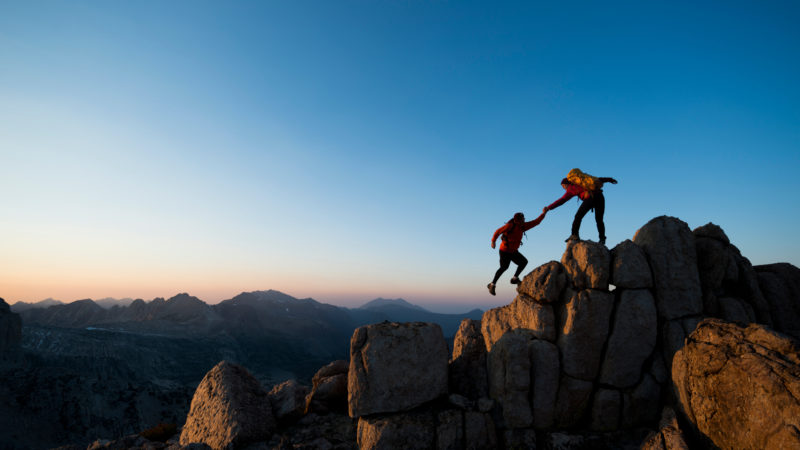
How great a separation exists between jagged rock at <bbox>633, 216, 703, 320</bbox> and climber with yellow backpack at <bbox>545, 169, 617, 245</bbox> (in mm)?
1935

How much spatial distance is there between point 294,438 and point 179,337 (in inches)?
7342

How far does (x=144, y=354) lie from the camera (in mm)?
126438

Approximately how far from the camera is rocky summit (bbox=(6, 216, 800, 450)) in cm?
1152

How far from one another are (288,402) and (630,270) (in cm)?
1564

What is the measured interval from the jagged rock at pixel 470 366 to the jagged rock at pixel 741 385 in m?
6.59

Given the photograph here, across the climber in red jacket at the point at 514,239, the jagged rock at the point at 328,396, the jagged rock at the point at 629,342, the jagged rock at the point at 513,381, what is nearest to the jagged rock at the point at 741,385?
the jagged rock at the point at 629,342

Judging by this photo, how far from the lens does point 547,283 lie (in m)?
14.0

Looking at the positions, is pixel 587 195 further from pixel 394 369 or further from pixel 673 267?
pixel 394 369

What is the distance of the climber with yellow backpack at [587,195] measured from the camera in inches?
602

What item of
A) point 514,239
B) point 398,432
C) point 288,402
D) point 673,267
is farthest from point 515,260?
point 288,402

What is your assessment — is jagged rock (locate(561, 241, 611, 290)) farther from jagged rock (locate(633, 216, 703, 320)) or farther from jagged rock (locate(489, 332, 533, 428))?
jagged rock (locate(489, 332, 533, 428))

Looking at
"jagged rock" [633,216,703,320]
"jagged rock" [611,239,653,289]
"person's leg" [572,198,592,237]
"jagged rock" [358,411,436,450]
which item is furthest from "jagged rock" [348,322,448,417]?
"jagged rock" [633,216,703,320]

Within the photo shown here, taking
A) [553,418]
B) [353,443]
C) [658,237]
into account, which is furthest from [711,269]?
[353,443]

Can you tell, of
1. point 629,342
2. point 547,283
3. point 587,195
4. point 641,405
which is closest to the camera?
point 641,405
